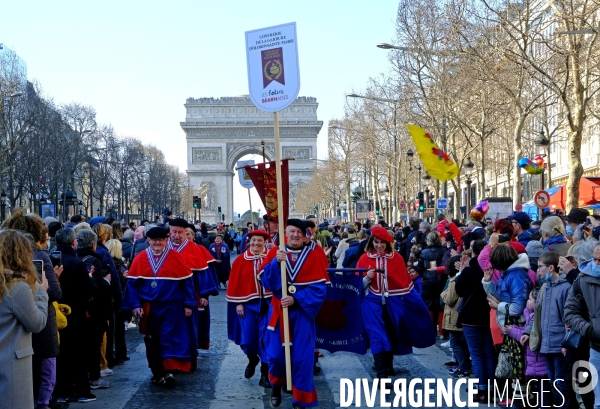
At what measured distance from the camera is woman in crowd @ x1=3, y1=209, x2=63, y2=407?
7105mm

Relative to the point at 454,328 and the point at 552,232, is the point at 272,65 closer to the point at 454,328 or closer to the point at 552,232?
the point at 454,328

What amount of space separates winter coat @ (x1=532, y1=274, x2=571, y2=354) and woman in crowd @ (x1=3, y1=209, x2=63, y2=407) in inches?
147

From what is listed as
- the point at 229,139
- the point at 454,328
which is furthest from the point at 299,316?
the point at 229,139

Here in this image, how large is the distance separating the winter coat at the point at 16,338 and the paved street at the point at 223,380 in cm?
300

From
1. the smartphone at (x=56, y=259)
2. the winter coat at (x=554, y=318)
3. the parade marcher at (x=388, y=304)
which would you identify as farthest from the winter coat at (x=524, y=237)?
the smartphone at (x=56, y=259)

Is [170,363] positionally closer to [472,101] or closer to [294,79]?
[294,79]

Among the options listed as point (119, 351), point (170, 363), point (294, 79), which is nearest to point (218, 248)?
point (119, 351)

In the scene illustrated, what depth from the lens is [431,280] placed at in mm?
12430

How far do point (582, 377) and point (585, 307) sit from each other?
2.26ft

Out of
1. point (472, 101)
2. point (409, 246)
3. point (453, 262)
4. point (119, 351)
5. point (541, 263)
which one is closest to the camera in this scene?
point (541, 263)

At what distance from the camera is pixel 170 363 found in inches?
392

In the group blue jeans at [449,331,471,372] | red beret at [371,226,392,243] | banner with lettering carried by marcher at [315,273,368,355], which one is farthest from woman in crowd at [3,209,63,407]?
blue jeans at [449,331,471,372]

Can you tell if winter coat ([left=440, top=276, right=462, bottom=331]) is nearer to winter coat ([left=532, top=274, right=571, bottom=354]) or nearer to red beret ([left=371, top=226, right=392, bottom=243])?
red beret ([left=371, top=226, right=392, bottom=243])

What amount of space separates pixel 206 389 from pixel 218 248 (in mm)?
12821
